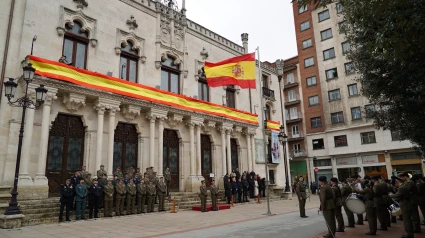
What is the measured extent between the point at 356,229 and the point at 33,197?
1296 cm

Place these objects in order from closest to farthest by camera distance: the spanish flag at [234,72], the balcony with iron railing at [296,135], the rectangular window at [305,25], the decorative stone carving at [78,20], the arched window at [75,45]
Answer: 1. the decorative stone carving at [78,20]
2. the arched window at [75,45]
3. the spanish flag at [234,72]
4. the balcony with iron railing at [296,135]
5. the rectangular window at [305,25]

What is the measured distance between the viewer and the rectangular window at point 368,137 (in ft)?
115

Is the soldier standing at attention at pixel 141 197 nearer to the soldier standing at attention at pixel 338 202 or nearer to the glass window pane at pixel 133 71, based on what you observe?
the glass window pane at pixel 133 71

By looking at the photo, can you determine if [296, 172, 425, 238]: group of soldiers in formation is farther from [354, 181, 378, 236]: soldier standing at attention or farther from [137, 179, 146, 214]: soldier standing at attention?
[137, 179, 146, 214]: soldier standing at attention

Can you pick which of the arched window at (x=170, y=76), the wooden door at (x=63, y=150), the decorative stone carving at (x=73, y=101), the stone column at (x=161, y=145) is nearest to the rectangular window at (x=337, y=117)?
the arched window at (x=170, y=76)

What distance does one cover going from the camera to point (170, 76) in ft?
69.7

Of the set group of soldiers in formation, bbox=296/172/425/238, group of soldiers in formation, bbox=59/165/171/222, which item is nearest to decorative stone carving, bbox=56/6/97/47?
group of soldiers in formation, bbox=59/165/171/222

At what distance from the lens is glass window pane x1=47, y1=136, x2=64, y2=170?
46.8 ft

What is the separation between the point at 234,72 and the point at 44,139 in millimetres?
11725

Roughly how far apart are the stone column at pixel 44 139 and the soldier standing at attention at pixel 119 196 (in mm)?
3176

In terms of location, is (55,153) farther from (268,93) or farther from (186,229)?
(268,93)

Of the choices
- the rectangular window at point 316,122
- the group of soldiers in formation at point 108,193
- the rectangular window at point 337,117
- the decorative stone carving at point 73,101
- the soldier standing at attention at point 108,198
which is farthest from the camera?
the rectangular window at point 316,122

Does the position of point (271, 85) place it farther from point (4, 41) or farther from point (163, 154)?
point (4, 41)

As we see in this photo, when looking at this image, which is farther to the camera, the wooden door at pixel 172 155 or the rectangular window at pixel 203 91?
the rectangular window at pixel 203 91
